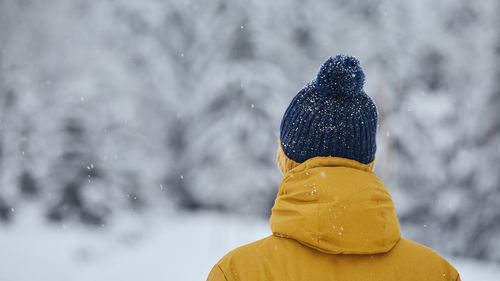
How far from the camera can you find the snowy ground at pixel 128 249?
46.8 ft

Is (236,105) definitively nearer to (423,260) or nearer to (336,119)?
(336,119)

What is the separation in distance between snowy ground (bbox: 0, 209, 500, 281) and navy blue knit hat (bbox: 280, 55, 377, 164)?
1228 centimetres

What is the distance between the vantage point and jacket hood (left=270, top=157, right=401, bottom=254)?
4.96 feet

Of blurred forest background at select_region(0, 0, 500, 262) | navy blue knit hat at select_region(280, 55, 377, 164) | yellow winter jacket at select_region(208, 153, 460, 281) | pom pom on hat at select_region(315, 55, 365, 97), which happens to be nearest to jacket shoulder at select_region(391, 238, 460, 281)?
yellow winter jacket at select_region(208, 153, 460, 281)

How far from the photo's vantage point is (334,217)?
59.4 inches

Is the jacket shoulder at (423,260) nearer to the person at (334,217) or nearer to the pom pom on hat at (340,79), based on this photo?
the person at (334,217)

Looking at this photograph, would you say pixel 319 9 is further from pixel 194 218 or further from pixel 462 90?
pixel 194 218

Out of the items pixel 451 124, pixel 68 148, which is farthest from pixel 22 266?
pixel 451 124

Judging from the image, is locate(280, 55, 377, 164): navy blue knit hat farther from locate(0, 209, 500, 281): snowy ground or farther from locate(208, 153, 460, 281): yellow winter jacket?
locate(0, 209, 500, 281): snowy ground

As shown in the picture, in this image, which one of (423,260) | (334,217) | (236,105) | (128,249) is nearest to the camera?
(334,217)

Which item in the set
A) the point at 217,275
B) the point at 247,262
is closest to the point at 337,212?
the point at 247,262

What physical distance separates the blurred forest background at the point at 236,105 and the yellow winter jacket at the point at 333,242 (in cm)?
1469

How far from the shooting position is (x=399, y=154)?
1723 centimetres

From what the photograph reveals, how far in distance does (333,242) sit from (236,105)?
1595 cm
